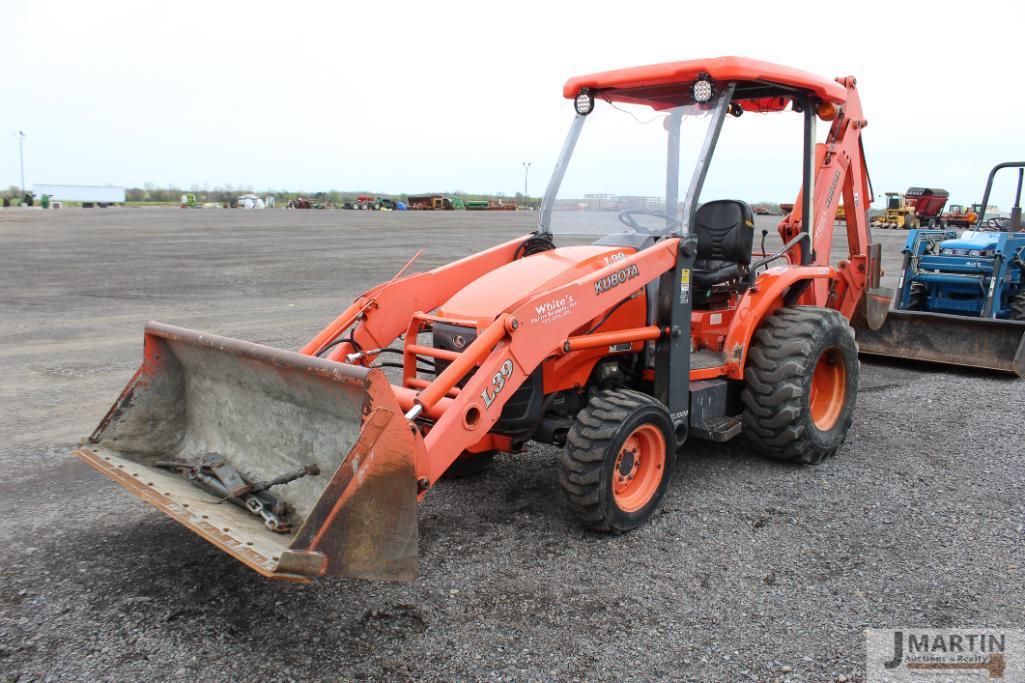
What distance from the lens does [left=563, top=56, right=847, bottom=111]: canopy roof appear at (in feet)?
15.5

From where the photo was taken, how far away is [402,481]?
3270 mm

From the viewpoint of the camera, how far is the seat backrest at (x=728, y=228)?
211 inches

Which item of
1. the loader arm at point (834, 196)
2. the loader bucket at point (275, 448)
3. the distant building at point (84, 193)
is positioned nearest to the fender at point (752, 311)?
the loader arm at point (834, 196)

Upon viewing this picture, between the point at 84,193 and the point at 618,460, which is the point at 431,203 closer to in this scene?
the point at 84,193

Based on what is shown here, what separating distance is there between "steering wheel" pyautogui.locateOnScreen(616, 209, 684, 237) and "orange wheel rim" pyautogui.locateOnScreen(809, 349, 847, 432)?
1629 mm

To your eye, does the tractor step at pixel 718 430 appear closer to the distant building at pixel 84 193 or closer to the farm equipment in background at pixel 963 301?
the farm equipment in background at pixel 963 301

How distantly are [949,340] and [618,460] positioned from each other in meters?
5.54

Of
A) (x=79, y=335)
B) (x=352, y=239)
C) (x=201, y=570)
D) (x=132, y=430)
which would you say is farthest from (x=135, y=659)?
(x=352, y=239)

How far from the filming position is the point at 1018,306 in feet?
30.1

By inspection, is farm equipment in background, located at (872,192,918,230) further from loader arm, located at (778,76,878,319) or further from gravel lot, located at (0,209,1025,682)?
gravel lot, located at (0,209,1025,682)

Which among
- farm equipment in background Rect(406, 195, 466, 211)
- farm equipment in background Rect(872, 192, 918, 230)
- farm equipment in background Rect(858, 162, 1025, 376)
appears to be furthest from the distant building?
farm equipment in background Rect(858, 162, 1025, 376)

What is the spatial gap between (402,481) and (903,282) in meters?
8.42

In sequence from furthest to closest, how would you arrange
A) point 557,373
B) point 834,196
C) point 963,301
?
1. point 963,301
2. point 834,196
3. point 557,373

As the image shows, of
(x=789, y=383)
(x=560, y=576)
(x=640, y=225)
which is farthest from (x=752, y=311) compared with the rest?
(x=560, y=576)
